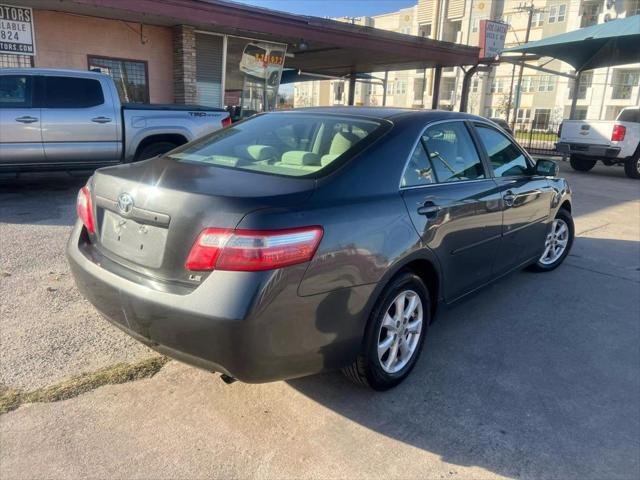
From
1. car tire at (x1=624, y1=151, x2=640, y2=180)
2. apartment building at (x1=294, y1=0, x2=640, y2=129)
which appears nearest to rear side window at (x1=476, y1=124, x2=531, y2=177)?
car tire at (x1=624, y1=151, x2=640, y2=180)

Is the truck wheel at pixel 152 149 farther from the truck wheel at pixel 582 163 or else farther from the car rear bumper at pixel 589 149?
the truck wheel at pixel 582 163

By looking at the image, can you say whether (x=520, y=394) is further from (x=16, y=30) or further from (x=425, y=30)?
(x=425, y=30)

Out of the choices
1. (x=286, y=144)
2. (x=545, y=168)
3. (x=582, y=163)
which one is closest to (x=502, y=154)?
(x=545, y=168)

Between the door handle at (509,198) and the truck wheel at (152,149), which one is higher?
the door handle at (509,198)

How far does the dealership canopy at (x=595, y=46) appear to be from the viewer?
17062mm

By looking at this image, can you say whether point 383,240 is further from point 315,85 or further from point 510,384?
point 315,85

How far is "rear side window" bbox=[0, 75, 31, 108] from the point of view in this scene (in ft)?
24.0

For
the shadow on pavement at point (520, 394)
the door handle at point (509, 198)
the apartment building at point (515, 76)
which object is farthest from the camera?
the apartment building at point (515, 76)

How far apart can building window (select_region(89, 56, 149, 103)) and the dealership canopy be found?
13588 millimetres

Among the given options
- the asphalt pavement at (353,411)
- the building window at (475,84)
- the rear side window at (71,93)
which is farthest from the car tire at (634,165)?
the building window at (475,84)

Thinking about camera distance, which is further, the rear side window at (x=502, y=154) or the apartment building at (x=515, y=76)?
the apartment building at (x=515, y=76)

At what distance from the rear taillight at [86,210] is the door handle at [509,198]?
9.63ft

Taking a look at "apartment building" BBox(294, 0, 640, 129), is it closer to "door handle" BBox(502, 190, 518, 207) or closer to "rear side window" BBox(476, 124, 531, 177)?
"rear side window" BBox(476, 124, 531, 177)

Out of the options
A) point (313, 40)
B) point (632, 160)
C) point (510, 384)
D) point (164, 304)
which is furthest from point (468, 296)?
point (632, 160)
